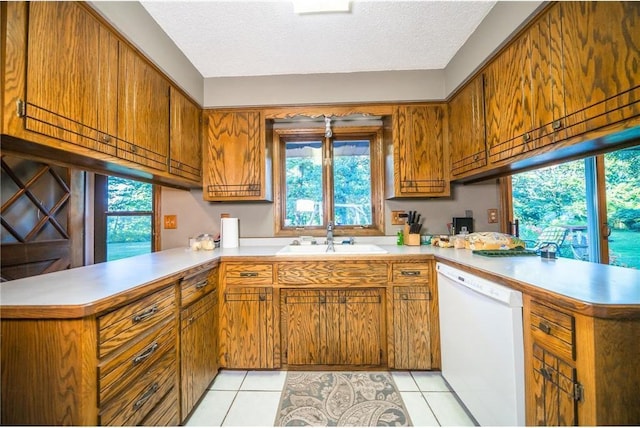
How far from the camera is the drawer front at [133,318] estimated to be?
86 cm

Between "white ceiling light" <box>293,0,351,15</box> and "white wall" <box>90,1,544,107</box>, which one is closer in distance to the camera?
"white ceiling light" <box>293,0,351,15</box>

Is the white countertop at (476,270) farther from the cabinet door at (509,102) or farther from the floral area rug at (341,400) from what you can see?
the floral area rug at (341,400)

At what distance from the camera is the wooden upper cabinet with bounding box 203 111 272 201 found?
2164 millimetres

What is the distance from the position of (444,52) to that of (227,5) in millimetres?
1582

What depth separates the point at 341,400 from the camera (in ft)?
5.03

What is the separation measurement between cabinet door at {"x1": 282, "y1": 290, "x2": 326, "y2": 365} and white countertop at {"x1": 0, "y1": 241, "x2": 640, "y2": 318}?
28.6 inches

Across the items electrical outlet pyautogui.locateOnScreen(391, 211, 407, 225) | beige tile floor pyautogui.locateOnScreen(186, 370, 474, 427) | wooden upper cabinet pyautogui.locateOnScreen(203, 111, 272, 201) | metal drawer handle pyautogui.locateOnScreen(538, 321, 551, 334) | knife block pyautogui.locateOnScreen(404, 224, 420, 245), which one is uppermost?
wooden upper cabinet pyautogui.locateOnScreen(203, 111, 272, 201)

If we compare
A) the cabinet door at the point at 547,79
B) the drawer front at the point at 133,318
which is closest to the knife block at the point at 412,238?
the cabinet door at the point at 547,79

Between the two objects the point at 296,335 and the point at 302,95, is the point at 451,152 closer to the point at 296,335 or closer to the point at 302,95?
the point at 302,95

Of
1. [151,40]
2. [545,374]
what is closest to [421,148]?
[545,374]

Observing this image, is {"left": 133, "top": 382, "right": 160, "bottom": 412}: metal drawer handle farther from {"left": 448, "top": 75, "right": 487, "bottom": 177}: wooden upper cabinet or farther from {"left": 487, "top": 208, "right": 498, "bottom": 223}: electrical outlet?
{"left": 487, "top": 208, "right": 498, "bottom": 223}: electrical outlet

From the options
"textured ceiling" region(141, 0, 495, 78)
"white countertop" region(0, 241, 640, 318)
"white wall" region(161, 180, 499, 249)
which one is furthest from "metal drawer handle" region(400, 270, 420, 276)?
"textured ceiling" region(141, 0, 495, 78)

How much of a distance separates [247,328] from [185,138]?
5.04 ft

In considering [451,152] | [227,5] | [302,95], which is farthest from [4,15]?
[451,152]
